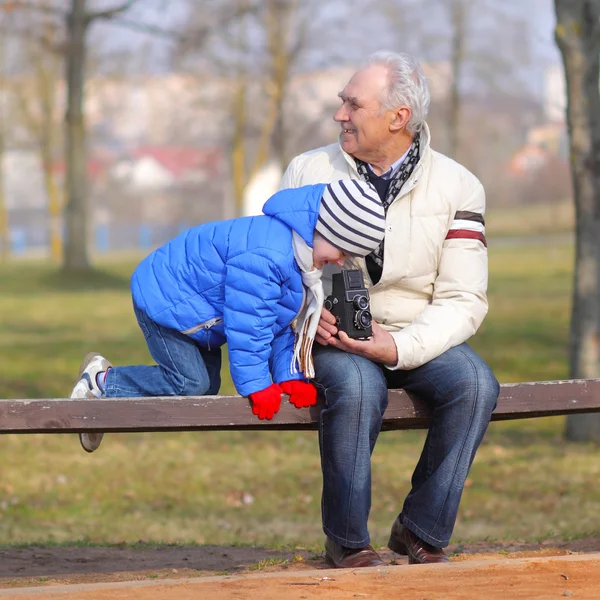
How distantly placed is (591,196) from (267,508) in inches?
133

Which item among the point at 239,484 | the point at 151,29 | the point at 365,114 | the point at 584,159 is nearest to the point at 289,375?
the point at 365,114

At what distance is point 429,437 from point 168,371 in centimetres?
93

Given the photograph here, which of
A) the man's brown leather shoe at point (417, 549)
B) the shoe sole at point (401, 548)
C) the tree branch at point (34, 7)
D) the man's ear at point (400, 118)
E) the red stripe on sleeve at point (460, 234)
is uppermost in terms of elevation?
the tree branch at point (34, 7)

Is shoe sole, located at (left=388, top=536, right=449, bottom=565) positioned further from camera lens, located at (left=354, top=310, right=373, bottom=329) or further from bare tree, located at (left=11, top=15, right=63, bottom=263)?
bare tree, located at (left=11, top=15, right=63, bottom=263)

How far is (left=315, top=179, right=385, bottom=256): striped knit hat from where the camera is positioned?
3.48 m

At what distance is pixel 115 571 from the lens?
165 inches

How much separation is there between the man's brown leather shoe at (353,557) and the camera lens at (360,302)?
796mm

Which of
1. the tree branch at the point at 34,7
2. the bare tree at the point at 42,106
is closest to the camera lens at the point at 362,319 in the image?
the tree branch at the point at 34,7

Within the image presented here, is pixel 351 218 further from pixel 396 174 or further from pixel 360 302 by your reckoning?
pixel 396 174

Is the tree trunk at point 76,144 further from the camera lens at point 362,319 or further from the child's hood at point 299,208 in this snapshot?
the camera lens at point 362,319

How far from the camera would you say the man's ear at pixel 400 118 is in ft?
12.7

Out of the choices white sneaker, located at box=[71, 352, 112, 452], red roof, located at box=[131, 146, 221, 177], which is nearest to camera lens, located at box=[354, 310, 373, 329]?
white sneaker, located at box=[71, 352, 112, 452]

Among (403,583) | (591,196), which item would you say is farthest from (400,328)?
(591,196)

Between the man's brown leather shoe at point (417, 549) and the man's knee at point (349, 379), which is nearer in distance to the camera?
the man's knee at point (349, 379)
